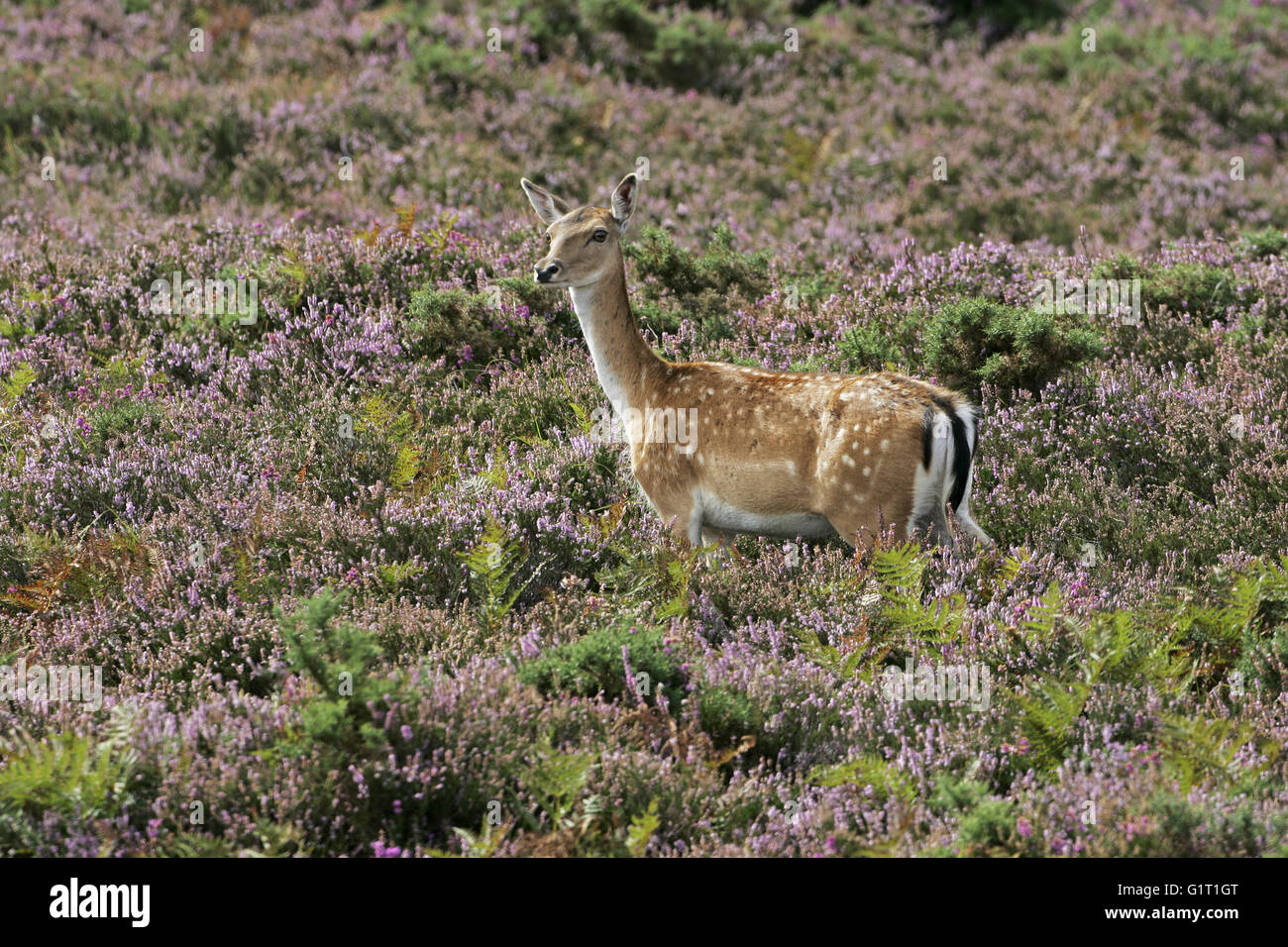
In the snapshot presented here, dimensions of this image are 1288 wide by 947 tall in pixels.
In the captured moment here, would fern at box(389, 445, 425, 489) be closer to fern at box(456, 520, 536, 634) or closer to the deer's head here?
fern at box(456, 520, 536, 634)

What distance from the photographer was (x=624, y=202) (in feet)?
22.7

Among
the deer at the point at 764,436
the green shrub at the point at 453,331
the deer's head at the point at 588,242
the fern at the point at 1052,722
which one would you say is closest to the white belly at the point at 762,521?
the deer at the point at 764,436

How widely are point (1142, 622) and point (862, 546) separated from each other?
4.22 ft

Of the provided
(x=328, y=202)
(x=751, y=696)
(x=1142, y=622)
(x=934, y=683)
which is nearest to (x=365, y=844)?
(x=751, y=696)

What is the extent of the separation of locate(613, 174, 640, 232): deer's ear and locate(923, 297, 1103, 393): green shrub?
2.24 meters

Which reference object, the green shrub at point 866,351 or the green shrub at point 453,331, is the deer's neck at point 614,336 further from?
the green shrub at point 866,351

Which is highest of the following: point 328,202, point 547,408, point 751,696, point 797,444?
point 328,202

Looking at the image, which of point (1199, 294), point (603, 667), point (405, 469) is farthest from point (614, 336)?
point (1199, 294)

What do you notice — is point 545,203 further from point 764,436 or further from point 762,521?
point 762,521

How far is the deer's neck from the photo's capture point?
6.79 metres

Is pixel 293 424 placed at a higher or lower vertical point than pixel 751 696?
higher

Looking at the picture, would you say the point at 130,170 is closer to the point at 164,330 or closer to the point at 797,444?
the point at 164,330

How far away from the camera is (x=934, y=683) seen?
17.4 ft

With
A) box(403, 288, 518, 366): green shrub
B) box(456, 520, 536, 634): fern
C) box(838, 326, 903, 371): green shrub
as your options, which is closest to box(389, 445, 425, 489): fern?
box(456, 520, 536, 634): fern
